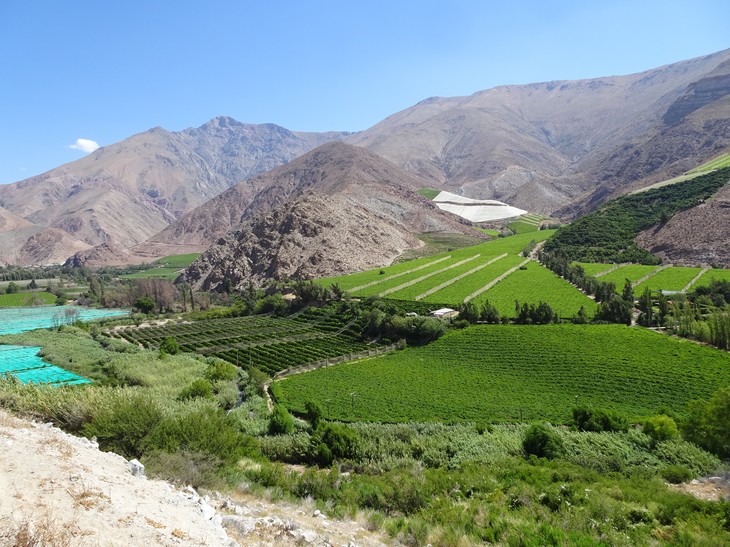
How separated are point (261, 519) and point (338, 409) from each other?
2465 centimetres

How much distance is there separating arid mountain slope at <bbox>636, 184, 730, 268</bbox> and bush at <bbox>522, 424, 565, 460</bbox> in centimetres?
7108

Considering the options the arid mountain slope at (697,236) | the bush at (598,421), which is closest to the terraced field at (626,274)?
the arid mountain slope at (697,236)

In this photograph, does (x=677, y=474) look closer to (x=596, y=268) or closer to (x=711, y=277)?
(x=711, y=277)

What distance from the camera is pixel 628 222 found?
103000 millimetres

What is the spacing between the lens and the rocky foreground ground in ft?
25.2

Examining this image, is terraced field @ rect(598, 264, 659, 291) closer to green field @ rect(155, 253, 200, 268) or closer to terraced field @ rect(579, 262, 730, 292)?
terraced field @ rect(579, 262, 730, 292)

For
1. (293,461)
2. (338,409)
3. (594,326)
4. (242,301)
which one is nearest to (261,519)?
(293,461)

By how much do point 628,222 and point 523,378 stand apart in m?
82.4

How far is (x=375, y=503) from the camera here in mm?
15188

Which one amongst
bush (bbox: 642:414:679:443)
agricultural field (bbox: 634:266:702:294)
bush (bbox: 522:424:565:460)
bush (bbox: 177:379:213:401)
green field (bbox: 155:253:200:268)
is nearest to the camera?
→ bush (bbox: 522:424:565:460)

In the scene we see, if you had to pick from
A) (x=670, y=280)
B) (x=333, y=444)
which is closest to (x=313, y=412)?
(x=333, y=444)

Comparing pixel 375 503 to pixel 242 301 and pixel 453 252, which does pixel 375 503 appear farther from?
pixel 453 252

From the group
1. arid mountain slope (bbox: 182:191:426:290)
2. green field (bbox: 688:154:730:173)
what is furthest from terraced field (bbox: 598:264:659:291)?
green field (bbox: 688:154:730:173)

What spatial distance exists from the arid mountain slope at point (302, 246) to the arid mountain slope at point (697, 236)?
58.7m
